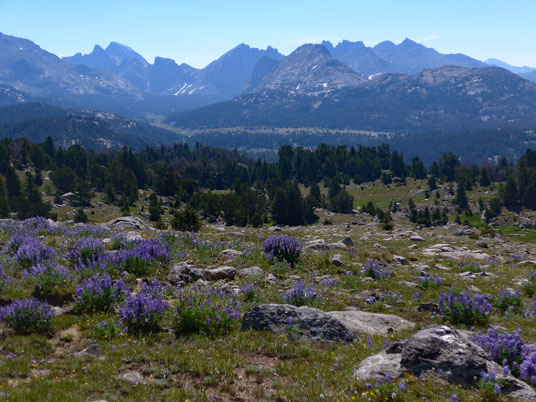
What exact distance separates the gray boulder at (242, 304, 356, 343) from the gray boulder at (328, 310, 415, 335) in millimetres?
768

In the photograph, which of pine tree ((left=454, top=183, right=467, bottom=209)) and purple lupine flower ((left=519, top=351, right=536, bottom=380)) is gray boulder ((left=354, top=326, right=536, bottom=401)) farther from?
pine tree ((left=454, top=183, right=467, bottom=209))

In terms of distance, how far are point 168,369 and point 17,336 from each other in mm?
3956

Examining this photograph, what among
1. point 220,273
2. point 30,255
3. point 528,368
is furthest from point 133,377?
point 30,255

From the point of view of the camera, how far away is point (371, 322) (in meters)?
11.1

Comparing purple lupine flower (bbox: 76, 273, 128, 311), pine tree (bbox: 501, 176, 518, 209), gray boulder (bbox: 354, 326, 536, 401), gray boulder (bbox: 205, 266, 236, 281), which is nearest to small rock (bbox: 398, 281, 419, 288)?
gray boulder (bbox: 205, 266, 236, 281)

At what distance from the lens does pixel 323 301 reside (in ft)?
42.2

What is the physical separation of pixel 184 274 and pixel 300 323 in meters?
5.77

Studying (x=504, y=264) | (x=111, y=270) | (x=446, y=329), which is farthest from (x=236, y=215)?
(x=446, y=329)

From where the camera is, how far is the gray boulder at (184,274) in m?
13.5

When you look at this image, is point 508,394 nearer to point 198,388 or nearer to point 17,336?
point 198,388

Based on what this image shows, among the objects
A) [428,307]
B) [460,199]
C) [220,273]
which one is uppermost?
[220,273]

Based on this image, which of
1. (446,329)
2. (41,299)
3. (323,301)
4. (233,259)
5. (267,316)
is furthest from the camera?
(233,259)

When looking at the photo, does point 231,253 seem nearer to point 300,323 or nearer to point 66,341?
point 300,323

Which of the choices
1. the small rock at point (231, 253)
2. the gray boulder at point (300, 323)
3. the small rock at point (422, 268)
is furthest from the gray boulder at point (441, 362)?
the small rock at point (422, 268)
